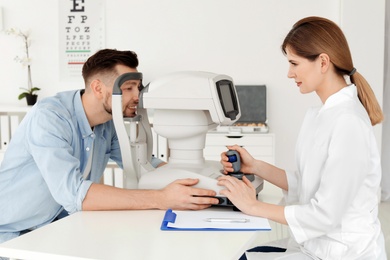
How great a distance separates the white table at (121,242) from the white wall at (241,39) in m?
2.77

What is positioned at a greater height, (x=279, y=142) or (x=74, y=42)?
(x=74, y=42)

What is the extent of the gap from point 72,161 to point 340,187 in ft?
2.51

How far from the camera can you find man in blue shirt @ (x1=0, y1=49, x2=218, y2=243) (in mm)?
1515

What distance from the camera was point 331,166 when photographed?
1.29 meters

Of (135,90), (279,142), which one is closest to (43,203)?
(135,90)

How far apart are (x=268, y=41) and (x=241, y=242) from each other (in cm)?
297

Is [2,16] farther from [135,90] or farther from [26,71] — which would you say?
[135,90]

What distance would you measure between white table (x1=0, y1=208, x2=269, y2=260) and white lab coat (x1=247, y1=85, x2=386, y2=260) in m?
0.17

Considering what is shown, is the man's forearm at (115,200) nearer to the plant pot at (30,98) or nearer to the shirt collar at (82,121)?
the shirt collar at (82,121)

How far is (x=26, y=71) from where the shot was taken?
14.5 ft

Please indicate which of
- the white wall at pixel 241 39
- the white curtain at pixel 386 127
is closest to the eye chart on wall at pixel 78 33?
the white wall at pixel 241 39

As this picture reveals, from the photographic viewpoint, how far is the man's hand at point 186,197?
1496 millimetres

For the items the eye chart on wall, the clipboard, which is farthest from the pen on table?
the eye chart on wall

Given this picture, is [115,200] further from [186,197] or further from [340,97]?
[340,97]
